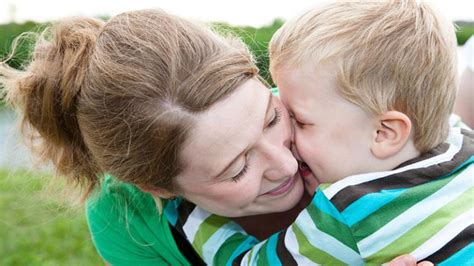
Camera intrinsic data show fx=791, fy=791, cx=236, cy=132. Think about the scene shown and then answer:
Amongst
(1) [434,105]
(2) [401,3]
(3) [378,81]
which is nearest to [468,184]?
(1) [434,105]

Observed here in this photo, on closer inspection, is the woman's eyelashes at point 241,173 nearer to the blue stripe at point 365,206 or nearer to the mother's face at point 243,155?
the mother's face at point 243,155

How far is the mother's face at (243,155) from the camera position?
2283 mm

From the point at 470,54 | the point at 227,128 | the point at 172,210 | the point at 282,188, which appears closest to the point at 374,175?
the point at 282,188

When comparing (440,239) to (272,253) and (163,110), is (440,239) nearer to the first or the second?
(272,253)

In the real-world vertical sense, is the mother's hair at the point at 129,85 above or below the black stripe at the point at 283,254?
above

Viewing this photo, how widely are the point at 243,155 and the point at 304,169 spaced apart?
0.89 feet

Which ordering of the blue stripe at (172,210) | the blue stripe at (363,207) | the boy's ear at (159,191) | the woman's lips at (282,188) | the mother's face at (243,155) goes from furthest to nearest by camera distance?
the blue stripe at (172,210) < the boy's ear at (159,191) < the woman's lips at (282,188) < the mother's face at (243,155) < the blue stripe at (363,207)

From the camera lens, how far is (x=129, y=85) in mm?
2311

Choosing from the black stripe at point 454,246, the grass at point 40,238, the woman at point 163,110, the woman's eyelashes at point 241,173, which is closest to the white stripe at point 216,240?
the woman at point 163,110

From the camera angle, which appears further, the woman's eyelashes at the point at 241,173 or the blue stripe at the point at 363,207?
the woman's eyelashes at the point at 241,173

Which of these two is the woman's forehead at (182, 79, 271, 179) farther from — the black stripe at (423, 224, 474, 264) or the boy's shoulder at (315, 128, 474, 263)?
the black stripe at (423, 224, 474, 264)

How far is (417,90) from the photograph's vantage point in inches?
91.0

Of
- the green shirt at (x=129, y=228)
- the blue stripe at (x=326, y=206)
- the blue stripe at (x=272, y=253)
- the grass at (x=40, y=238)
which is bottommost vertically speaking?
the grass at (x=40, y=238)

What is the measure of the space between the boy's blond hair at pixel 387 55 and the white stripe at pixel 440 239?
0.89 feet
